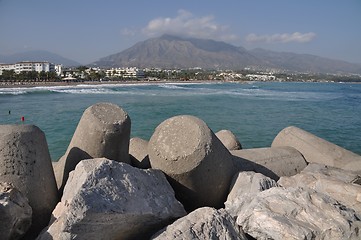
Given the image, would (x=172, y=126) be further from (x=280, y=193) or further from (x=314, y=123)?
(x=314, y=123)

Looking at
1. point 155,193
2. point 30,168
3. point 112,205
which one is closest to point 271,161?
point 155,193

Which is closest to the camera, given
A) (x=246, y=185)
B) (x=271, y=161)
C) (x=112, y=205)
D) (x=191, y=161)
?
(x=112, y=205)

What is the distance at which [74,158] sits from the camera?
4992mm

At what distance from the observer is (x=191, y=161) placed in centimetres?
446

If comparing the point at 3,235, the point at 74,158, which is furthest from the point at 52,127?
the point at 3,235

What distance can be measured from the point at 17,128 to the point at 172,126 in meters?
1.94

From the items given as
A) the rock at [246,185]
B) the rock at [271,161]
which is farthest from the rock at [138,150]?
the rock at [246,185]

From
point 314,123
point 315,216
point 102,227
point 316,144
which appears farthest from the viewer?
point 314,123

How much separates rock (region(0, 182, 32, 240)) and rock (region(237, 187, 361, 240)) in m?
2.24

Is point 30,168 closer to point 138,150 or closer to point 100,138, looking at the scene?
point 100,138

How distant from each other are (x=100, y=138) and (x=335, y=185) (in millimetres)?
3187

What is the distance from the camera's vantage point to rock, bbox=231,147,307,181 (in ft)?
19.5

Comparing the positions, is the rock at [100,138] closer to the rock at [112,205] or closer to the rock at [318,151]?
the rock at [112,205]

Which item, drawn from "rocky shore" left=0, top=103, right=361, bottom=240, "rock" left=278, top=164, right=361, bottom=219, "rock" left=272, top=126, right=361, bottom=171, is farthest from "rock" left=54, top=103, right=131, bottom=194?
"rock" left=272, top=126, right=361, bottom=171
